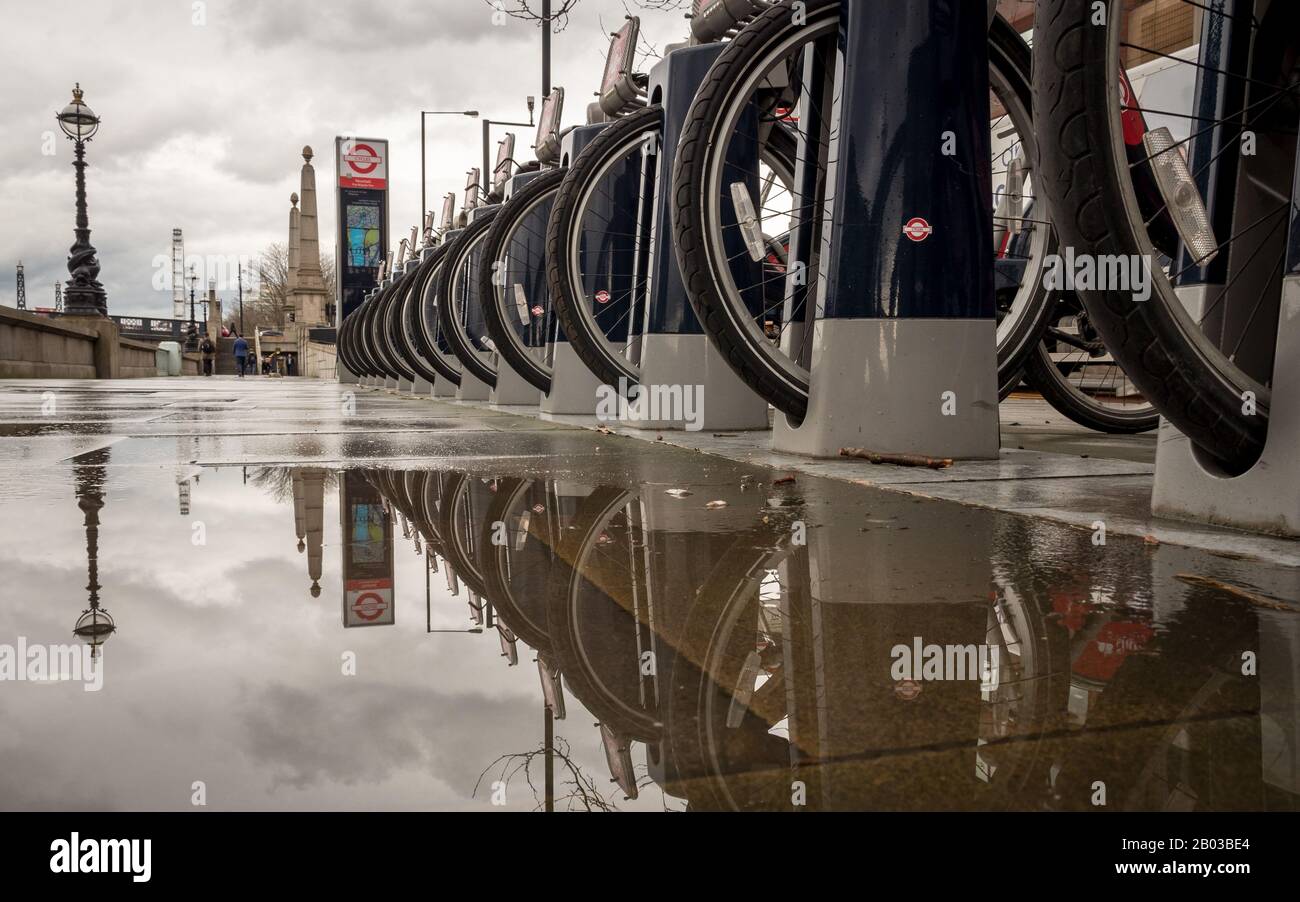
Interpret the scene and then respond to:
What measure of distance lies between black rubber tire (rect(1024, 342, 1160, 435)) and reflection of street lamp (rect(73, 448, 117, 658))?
5.15 meters

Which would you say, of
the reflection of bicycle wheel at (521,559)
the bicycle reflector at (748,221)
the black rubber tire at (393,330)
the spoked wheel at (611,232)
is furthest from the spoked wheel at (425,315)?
the reflection of bicycle wheel at (521,559)

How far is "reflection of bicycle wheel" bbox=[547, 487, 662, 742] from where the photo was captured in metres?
1.62

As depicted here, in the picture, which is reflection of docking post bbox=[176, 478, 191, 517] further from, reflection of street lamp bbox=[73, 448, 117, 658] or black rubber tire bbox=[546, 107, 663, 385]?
black rubber tire bbox=[546, 107, 663, 385]

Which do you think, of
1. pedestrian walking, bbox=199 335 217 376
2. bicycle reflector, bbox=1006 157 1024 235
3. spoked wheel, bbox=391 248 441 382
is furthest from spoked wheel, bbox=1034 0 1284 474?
pedestrian walking, bbox=199 335 217 376

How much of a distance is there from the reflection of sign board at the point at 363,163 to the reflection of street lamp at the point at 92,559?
38.8 m

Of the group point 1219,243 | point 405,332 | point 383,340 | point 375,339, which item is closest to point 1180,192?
point 1219,243

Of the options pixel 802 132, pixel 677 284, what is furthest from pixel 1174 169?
pixel 677 284

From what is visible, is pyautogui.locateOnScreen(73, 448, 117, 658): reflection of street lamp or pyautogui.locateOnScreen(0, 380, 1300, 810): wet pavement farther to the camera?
pyautogui.locateOnScreen(73, 448, 117, 658): reflection of street lamp

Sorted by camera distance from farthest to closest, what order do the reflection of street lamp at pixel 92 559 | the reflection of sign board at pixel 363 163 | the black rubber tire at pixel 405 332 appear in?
the reflection of sign board at pixel 363 163 < the black rubber tire at pixel 405 332 < the reflection of street lamp at pixel 92 559

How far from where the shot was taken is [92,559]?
107 inches

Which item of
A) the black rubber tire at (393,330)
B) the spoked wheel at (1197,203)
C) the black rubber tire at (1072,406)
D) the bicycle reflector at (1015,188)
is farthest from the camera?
the black rubber tire at (393,330)

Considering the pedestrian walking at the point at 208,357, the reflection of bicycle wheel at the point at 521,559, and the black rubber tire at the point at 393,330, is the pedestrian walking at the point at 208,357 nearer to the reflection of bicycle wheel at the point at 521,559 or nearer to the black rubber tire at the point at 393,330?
the black rubber tire at the point at 393,330

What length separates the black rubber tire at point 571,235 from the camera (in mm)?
8562
